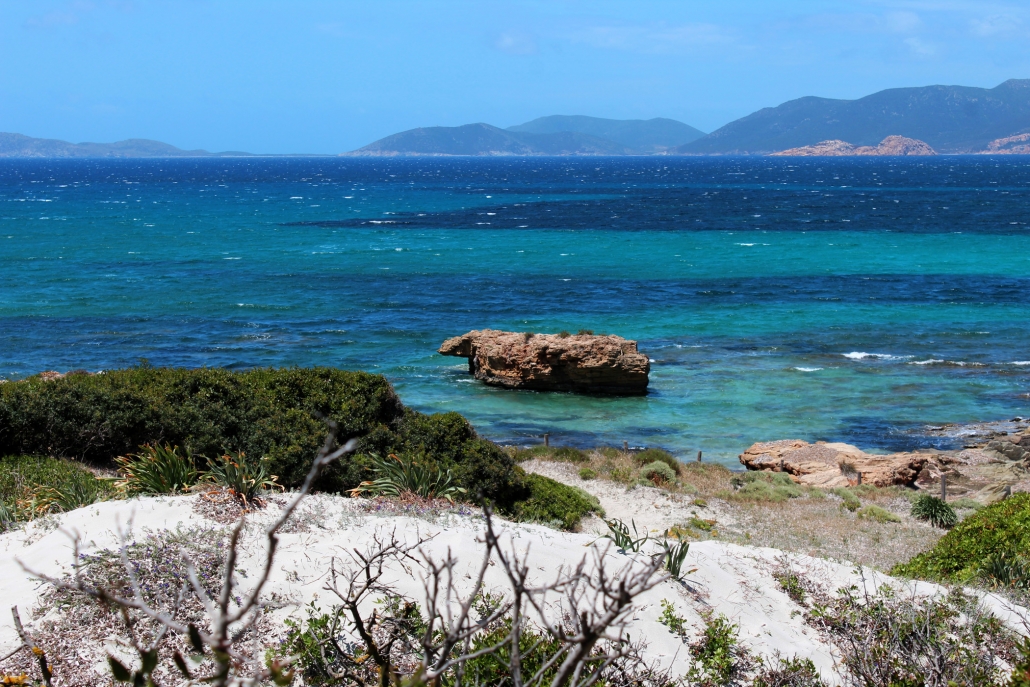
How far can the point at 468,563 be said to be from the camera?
7867 millimetres

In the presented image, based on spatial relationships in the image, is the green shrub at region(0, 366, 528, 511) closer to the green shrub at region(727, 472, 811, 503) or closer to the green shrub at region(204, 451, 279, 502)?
the green shrub at region(204, 451, 279, 502)

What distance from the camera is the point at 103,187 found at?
13638cm

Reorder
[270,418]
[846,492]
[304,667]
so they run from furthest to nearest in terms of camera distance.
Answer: [846,492] → [270,418] → [304,667]

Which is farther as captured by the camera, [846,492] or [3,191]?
[3,191]

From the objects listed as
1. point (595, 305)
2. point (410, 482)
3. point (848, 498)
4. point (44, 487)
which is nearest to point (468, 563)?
point (410, 482)

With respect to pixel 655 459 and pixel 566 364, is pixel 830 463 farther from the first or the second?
pixel 566 364

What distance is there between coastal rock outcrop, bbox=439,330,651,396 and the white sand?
63.2 feet

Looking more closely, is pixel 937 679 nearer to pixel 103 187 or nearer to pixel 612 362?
pixel 612 362

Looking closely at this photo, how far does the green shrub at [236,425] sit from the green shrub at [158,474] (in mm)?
558

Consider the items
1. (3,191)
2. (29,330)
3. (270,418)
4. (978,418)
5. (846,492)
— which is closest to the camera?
(270,418)

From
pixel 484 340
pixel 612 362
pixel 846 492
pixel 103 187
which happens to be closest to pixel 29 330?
pixel 484 340

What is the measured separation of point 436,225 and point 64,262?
3133 cm

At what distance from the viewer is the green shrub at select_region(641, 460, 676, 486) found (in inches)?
699

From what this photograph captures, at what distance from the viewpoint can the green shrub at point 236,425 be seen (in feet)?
38.6
